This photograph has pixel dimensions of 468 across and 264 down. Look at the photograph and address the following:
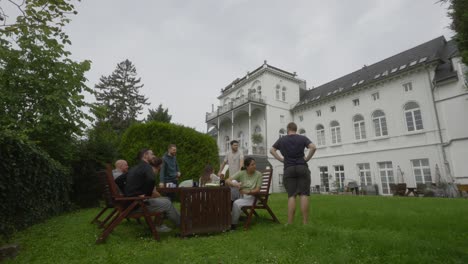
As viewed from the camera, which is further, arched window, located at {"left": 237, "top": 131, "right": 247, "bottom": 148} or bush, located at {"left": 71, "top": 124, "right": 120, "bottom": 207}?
arched window, located at {"left": 237, "top": 131, "right": 247, "bottom": 148}

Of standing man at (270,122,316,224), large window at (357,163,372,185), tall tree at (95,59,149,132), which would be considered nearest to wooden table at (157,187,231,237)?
standing man at (270,122,316,224)

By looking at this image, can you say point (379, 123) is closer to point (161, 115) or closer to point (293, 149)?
point (293, 149)

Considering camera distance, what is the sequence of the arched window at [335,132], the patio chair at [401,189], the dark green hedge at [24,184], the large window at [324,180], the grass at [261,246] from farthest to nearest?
the arched window at [335,132], the large window at [324,180], the patio chair at [401,189], the dark green hedge at [24,184], the grass at [261,246]

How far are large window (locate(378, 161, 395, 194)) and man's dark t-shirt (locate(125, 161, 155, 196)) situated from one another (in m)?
17.7

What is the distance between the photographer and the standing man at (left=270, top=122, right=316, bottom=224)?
4125 mm

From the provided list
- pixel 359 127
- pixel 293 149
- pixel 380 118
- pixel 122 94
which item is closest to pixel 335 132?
pixel 359 127

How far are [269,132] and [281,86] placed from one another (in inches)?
219

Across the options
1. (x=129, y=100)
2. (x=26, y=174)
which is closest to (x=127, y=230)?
(x=26, y=174)

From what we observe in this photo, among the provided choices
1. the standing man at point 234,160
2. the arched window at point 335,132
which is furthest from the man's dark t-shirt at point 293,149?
the arched window at point 335,132

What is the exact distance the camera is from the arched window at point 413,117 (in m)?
16.1

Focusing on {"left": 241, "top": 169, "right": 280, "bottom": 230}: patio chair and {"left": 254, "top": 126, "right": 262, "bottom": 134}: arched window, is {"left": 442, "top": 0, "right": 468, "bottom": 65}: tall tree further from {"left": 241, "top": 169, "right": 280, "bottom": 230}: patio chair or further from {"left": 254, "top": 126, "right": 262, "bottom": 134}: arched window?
{"left": 254, "top": 126, "right": 262, "bottom": 134}: arched window

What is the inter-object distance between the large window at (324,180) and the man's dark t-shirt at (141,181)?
63.4 feet

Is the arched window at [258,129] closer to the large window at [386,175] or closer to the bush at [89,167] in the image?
the large window at [386,175]

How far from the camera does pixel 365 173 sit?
1847cm
